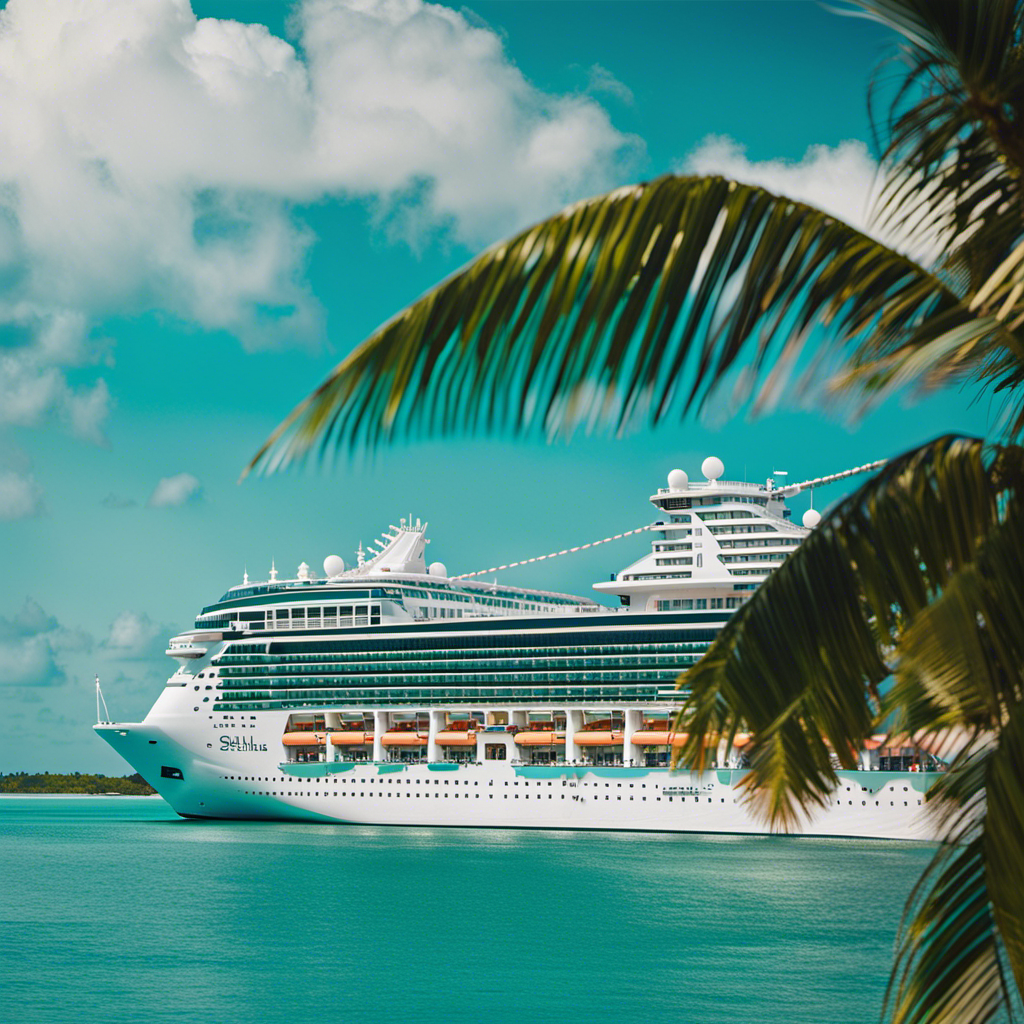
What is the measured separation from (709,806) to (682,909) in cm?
1693

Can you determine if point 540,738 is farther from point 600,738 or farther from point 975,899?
point 975,899

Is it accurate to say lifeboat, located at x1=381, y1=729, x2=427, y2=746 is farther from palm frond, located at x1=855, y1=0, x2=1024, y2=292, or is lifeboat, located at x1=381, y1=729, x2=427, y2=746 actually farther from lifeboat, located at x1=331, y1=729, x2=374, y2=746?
palm frond, located at x1=855, y1=0, x2=1024, y2=292

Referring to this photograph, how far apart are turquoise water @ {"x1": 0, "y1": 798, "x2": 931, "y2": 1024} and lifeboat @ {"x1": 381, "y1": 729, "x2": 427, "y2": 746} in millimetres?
8496

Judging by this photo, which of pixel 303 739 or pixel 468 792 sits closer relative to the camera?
pixel 468 792

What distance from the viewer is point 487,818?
50312 mm

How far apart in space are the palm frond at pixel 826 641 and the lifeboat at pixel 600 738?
48296 mm

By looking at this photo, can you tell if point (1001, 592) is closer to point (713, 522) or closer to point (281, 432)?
point (281, 432)

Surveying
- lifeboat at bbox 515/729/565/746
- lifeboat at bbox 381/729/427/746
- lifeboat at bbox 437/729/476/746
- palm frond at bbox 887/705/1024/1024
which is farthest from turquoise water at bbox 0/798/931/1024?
palm frond at bbox 887/705/1024/1024

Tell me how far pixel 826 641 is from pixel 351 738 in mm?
53845

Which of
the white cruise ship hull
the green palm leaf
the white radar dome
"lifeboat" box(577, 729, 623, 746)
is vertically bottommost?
the green palm leaf

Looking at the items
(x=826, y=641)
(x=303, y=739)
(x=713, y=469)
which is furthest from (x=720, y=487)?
(x=826, y=641)

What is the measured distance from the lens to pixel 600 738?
169 feet

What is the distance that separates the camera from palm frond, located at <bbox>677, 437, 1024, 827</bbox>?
338 centimetres

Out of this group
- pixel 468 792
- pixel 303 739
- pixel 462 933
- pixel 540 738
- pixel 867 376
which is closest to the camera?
pixel 867 376
